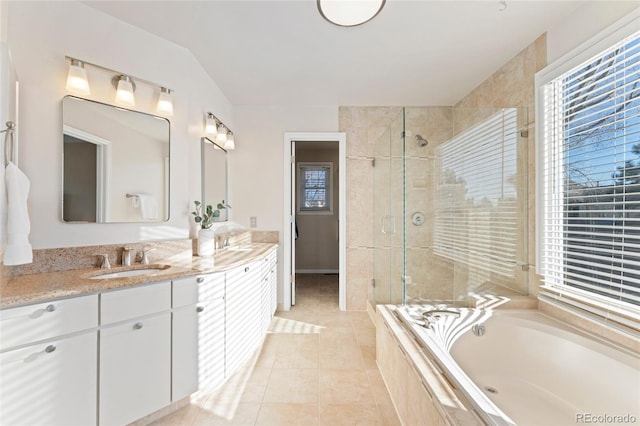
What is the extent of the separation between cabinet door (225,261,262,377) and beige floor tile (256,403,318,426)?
0.42m

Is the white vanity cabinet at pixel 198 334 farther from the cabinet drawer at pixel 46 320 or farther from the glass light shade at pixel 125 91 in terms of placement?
the glass light shade at pixel 125 91

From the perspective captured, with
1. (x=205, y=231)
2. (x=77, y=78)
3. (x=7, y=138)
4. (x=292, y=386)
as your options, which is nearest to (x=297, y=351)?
(x=292, y=386)

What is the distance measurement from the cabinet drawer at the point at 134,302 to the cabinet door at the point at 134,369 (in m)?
0.04

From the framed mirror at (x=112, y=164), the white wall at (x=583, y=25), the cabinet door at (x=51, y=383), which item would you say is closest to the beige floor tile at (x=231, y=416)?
the cabinet door at (x=51, y=383)

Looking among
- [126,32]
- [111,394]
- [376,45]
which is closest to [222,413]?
[111,394]

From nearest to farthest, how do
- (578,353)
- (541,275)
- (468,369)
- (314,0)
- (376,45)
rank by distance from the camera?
(578,353) < (314,0) < (468,369) < (541,275) < (376,45)

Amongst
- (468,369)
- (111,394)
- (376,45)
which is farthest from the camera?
(376,45)

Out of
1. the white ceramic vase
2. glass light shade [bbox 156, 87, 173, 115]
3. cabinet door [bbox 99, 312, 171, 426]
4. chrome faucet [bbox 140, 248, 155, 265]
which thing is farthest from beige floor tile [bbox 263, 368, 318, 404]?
glass light shade [bbox 156, 87, 173, 115]

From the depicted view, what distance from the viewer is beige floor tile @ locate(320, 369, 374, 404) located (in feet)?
5.88

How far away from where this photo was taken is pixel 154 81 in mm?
1994

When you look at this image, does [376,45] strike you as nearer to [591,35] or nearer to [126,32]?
[591,35]

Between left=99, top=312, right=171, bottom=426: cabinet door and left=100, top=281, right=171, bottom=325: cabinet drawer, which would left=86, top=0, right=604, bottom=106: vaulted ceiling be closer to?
left=100, top=281, right=171, bottom=325: cabinet drawer

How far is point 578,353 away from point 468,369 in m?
0.58

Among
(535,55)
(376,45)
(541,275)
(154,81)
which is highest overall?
Result: (376,45)
